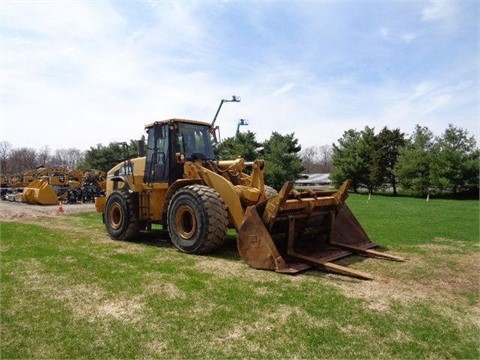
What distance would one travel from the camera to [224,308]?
16.3 ft

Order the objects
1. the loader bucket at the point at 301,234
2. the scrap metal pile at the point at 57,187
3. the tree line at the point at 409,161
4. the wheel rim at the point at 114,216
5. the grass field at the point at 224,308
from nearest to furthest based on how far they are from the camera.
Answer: the grass field at the point at 224,308 → the loader bucket at the point at 301,234 → the wheel rim at the point at 114,216 → the scrap metal pile at the point at 57,187 → the tree line at the point at 409,161

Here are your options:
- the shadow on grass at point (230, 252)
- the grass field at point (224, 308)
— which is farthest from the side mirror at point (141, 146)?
the grass field at point (224, 308)

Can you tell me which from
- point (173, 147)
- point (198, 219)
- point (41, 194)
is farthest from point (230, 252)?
point (41, 194)

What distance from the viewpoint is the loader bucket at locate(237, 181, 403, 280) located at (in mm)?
6762

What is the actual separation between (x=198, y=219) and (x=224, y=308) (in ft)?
9.53

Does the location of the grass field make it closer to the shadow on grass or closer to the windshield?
the shadow on grass

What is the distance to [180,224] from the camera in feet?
27.5

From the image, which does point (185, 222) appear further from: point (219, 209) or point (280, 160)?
point (280, 160)

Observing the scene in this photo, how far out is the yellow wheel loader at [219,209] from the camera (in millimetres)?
6938

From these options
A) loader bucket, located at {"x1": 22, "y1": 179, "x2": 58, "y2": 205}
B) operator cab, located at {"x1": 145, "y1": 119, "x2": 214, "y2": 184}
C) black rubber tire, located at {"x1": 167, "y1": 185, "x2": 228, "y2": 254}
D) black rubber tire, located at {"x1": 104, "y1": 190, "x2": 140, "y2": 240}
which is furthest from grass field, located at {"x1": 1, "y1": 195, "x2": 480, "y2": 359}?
loader bucket, located at {"x1": 22, "y1": 179, "x2": 58, "y2": 205}

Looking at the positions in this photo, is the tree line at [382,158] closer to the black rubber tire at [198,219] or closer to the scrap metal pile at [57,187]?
the scrap metal pile at [57,187]

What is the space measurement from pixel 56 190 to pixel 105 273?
65.6ft

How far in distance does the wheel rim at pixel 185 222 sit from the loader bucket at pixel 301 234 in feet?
4.58

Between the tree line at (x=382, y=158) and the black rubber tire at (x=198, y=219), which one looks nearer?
the black rubber tire at (x=198, y=219)
